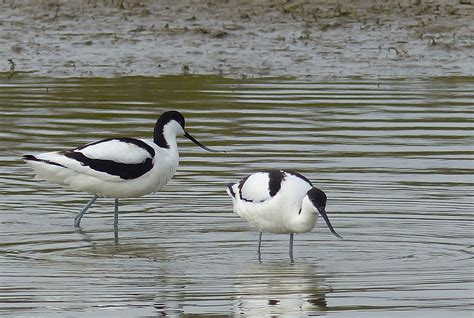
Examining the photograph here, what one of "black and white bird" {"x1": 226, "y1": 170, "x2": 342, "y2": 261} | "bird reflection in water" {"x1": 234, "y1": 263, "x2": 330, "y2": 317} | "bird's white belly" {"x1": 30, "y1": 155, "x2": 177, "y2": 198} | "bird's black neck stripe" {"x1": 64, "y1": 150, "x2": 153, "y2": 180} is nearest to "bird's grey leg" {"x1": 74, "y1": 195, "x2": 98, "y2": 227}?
"bird's white belly" {"x1": 30, "y1": 155, "x2": 177, "y2": 198}

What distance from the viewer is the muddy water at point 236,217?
783cm

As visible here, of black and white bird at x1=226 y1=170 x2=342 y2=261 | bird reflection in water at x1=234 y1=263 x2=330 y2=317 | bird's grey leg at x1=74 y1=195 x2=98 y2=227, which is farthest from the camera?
bird's grey leg at x1=74 y1=195 x2=98 y2=227

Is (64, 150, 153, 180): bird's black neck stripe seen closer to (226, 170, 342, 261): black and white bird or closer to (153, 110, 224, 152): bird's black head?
(153, 110, 224, 152): bird's black head

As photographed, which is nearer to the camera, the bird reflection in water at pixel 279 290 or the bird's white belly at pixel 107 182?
the bird reflection in water at pixel 279 290

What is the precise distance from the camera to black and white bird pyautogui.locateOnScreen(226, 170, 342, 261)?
9062 millimetres

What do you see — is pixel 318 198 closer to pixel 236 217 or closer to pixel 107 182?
pixel 236 217

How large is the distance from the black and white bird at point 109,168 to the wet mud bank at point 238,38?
21.0ft

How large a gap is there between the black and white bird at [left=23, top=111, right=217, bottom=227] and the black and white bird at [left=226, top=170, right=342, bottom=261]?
1143 mm

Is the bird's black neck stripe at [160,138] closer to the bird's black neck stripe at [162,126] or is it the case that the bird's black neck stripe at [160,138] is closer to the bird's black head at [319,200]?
the bird's black neck stripe at [162,126]

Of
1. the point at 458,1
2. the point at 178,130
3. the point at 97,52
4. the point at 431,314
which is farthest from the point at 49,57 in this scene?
the point at 431,314

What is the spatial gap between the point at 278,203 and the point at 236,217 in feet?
3.66

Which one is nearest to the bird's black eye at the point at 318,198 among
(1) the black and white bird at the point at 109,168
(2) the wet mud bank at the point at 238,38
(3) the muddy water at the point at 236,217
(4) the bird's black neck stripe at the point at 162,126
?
(3) the muddy water at the point at 236,217

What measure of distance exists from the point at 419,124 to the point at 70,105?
347 cm

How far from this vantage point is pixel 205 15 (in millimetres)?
19406
